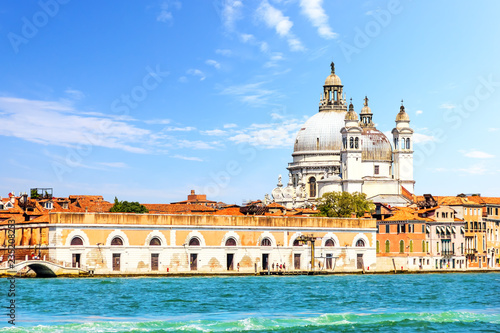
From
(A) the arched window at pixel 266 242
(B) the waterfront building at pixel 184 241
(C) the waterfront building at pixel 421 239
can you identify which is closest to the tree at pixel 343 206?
(C) the waterfront building at pixel 421 239

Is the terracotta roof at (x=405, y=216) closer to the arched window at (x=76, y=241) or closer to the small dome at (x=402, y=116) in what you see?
the small dome at (x=402, y=116)

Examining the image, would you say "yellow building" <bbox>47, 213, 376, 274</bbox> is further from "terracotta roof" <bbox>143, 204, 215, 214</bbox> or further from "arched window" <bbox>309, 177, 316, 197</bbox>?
"arched window" <bbox>309, 177, 316, 197</bbox>

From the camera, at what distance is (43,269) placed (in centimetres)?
6456

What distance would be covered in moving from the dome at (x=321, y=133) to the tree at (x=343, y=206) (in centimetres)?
2347

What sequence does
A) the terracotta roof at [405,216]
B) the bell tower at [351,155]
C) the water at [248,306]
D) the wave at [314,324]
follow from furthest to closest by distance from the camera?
the bell tower at [351,155] < the terracotta roof at [405,216] < the water at [248,306] < the wave at [314,324]

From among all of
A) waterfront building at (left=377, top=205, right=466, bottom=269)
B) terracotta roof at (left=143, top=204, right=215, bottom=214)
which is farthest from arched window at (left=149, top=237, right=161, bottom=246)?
terracotta roof at (left=143, top=204, right=215, bottom=214)

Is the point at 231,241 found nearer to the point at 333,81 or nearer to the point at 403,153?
the point at 403,153

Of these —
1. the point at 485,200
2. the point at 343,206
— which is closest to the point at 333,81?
the point at 485,200

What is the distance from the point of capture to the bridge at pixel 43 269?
62.3 metres

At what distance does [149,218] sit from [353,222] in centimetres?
1861

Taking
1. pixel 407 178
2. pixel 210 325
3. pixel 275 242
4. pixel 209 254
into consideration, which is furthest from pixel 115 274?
pixel 407 178

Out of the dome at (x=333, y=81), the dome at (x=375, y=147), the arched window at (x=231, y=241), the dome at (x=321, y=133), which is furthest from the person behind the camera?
the dome at (x=333, y=81)

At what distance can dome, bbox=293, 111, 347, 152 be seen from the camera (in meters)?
118

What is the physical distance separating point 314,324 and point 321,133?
84.0 m
